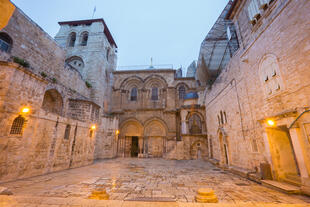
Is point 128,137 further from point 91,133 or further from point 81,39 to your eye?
point 81,39

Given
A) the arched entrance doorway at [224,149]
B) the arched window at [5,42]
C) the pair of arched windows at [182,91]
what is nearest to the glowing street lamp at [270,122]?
the arched entrance doorway at [224,149]

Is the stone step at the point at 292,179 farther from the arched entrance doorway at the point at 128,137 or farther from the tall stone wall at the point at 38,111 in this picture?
the arched entrance doorway at the point at 128,137

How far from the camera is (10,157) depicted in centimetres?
599

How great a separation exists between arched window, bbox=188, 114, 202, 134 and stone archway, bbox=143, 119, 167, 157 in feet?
11.5

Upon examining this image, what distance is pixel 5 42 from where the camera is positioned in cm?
893

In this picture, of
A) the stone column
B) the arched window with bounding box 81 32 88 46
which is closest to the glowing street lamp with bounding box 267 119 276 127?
the stone column

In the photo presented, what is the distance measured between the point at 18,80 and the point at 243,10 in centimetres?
1336

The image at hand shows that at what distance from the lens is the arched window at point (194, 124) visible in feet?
57.3

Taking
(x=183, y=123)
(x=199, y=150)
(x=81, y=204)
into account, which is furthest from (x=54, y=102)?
(x=199, y=150)

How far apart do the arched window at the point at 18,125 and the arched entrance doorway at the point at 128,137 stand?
42.7 feet

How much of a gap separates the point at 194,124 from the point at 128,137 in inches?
368

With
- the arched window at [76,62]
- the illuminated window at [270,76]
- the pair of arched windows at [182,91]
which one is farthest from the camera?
the pair of arched windows at [182,91]

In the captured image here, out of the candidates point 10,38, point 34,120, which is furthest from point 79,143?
point 10,38

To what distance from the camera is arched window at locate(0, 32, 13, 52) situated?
28.5 ft
